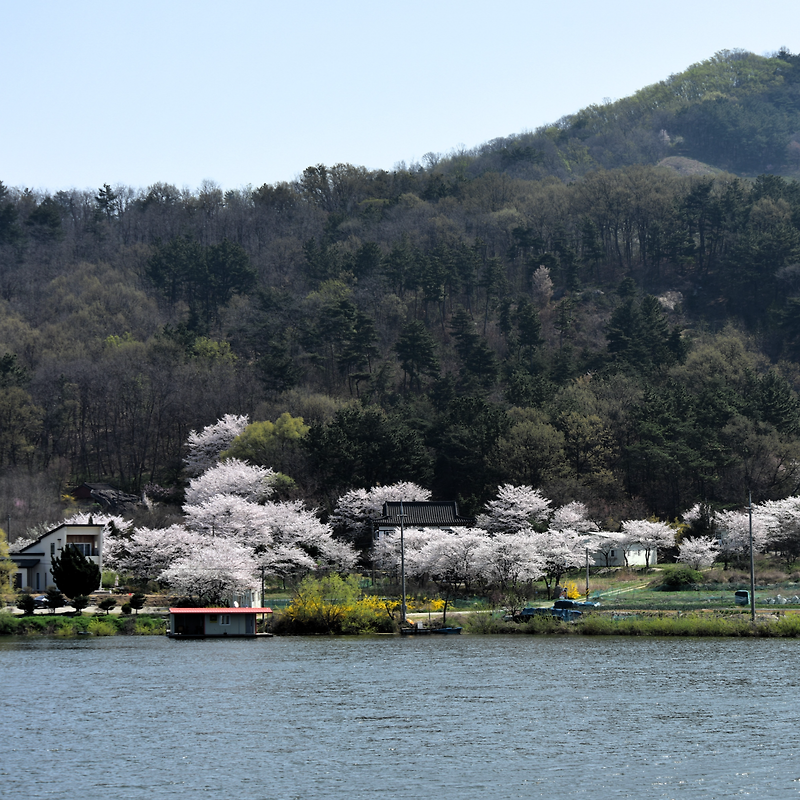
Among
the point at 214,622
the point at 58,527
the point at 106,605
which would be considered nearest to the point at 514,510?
the point at 214,622

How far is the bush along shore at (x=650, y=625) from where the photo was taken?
5488 cm

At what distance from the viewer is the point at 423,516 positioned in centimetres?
8406

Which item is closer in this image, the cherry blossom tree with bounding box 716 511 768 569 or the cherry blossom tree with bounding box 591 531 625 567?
the cherry blossom tree with bounding box 716 511 768 569

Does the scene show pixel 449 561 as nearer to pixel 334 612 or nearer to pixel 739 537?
pixel 334 612

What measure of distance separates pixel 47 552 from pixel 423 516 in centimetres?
2749

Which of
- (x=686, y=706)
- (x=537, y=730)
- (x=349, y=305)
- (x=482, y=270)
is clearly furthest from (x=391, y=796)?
(x=482, y=270)

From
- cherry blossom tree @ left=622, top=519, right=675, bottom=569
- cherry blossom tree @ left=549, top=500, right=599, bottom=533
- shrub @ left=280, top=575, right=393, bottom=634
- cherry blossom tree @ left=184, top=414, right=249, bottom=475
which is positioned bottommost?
shrub @ left=280, top=575, right=393, bottom=634

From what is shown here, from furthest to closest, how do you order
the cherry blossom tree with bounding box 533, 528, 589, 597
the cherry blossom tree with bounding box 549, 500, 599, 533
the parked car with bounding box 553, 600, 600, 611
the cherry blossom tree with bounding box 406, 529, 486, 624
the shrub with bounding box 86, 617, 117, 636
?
the cherry blossom tree with bounding box 549, 500, 599, 533, the cherry blossom tree with bounding box 533, 528, 589, 597, the cherry blossom tree with bounding box 406, 529, 486, 624, the shrub with bounding box 86, 617, 117, 636, the parked car with bounding box 553, 600, 600, 611

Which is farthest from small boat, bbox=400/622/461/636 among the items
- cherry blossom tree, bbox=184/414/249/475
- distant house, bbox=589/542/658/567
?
cherry blossom tree, bbox=184/414/249/475

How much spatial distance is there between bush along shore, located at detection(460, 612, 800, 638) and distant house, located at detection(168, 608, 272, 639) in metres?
11.4

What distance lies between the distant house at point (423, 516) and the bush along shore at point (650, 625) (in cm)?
2156

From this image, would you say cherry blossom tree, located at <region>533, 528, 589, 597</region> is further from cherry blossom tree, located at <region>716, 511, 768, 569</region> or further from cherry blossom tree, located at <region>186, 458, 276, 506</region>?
cherry blossom tree, located at <region>186, 458, 276, 506</region>

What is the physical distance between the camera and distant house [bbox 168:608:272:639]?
6034 centimetres

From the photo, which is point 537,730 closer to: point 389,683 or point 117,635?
point 389,683
